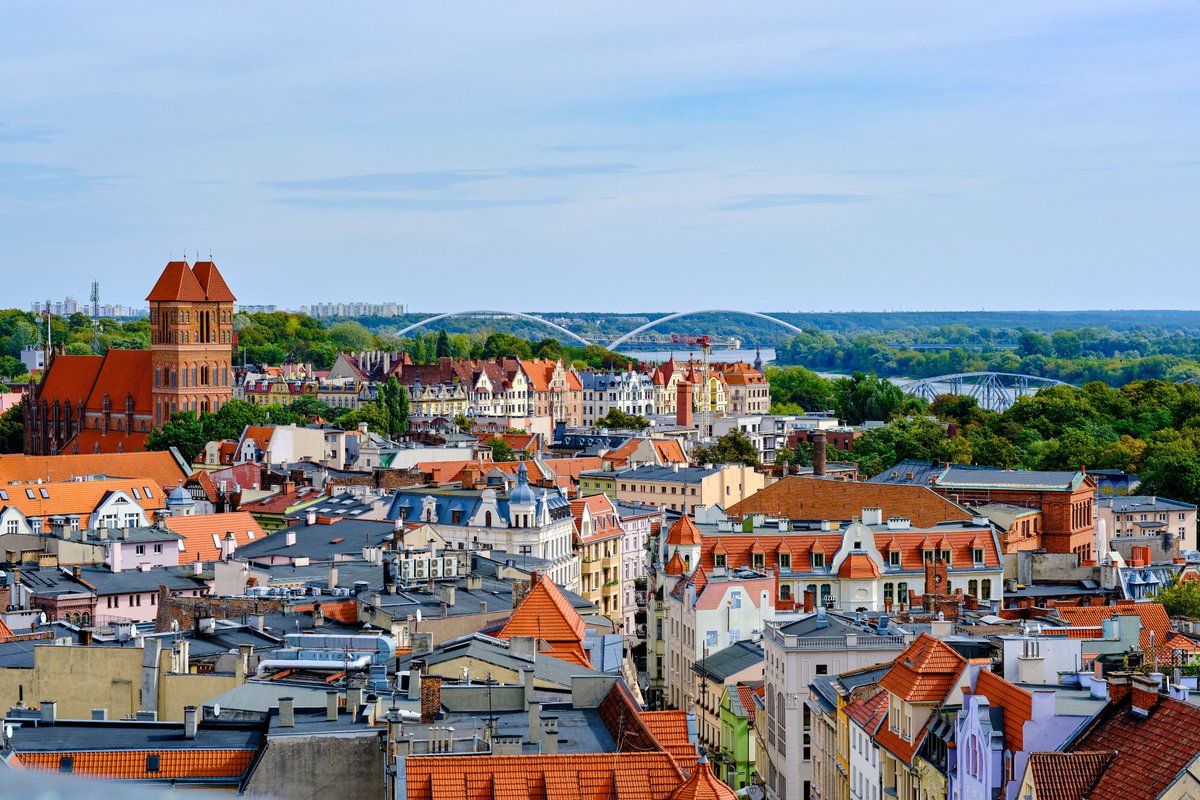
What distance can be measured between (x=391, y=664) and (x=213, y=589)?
16.7 meters

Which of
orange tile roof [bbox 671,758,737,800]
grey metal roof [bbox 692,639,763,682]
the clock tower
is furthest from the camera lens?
the clock tower

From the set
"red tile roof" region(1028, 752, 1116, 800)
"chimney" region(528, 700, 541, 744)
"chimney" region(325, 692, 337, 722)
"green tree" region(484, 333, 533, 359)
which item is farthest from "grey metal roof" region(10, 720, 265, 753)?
"green tree" region(484, 333, 533, 359)

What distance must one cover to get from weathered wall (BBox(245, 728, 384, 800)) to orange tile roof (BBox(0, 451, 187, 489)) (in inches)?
2337

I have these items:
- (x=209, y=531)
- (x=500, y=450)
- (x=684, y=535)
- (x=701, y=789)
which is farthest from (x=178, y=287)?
(x=701, y=789)

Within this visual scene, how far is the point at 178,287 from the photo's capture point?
111750 mm

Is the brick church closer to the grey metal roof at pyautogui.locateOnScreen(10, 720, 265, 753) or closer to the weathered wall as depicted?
the grey metal roof at pyautogui.locateOnScreen(10, 720, 265, 753)

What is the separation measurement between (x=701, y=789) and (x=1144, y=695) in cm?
612

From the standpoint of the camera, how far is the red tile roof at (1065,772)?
20.7 metres

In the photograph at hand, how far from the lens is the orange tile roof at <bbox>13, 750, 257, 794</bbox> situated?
1892cm

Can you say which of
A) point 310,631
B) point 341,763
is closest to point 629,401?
point 310,631

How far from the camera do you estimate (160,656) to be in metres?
26.3

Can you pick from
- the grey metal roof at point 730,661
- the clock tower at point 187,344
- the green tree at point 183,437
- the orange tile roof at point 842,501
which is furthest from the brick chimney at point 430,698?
the clock tower at point 187,344

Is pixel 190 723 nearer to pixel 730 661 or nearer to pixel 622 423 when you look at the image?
pixel 730 661

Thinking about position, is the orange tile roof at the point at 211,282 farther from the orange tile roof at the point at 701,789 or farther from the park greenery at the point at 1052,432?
the orange tile roof at the point at 701,789
